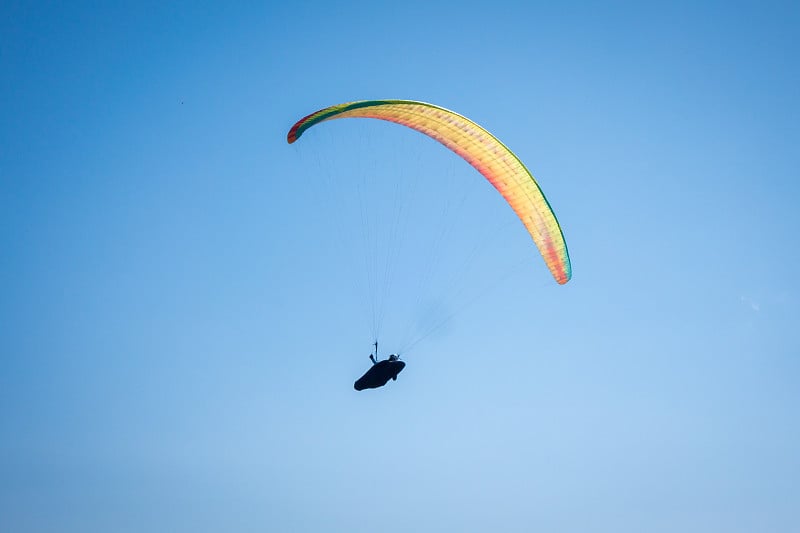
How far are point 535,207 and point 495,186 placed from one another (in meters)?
1.84

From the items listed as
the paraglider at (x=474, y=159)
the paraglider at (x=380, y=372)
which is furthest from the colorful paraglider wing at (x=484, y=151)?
the paraglider at (x=380, y=372)

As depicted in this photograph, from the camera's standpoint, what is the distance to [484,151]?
32906 mm

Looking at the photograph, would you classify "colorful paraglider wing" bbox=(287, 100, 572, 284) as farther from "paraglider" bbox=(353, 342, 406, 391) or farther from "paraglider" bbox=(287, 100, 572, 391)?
"paraglider" bbox=(353, 342, 406, 391)

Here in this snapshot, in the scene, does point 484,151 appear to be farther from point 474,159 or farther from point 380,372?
point 380,372

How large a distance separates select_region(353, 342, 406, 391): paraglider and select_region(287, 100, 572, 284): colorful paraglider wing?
25.9ft

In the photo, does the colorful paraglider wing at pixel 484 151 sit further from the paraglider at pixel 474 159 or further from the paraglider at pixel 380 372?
the paraglider at pixel 380 372

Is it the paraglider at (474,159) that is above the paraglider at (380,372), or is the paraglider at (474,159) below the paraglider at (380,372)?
above

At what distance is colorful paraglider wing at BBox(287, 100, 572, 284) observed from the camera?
102 feet

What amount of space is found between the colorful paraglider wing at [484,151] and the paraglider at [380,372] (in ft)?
25.9

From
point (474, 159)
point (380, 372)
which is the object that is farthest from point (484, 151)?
point (380, 372)

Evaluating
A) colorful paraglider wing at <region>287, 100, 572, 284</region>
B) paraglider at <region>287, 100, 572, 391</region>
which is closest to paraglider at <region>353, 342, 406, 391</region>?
paraglider at <region>287, 100, 572, 391</region>

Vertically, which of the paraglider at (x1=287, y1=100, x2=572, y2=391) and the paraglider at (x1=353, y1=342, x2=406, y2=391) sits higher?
the paraglider at (x1=287, y1=100, x2=572, y2=391)

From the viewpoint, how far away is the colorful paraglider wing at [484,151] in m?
31.1

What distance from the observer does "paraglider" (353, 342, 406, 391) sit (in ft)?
104
